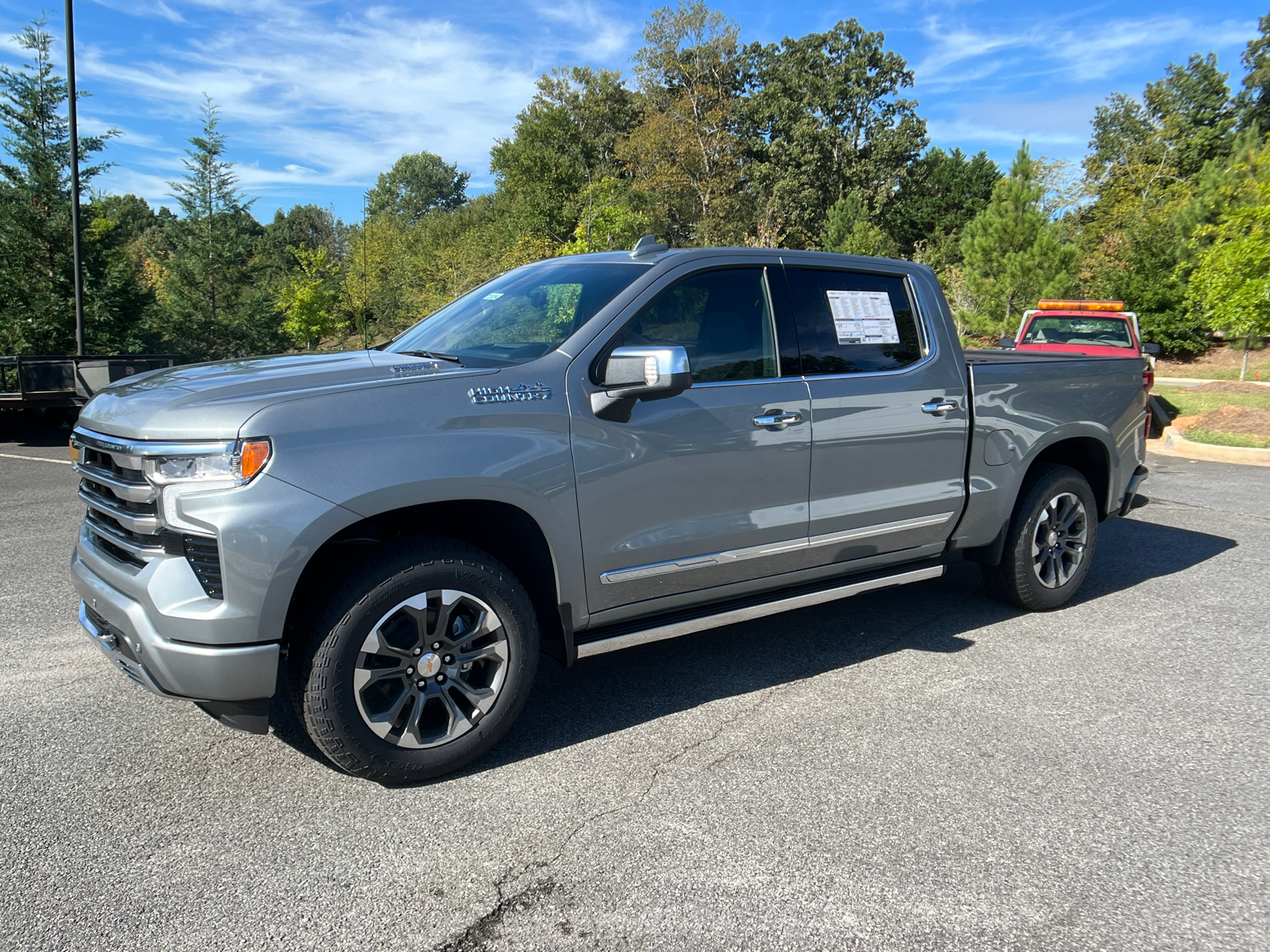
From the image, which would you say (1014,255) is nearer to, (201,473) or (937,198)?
(201,473)

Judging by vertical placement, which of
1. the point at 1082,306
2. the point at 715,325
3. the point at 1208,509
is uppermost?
the point at 1082,306

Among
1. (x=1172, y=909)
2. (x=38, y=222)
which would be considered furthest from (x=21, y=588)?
(x=38, y=222)

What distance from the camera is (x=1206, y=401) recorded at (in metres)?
17.3

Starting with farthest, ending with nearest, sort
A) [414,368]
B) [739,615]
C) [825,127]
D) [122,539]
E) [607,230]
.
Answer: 1. [825,127]
2. [607,230]
3. [739,615]
4. [414,368]
5. [122,539]

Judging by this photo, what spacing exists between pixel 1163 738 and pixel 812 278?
8.13 ft

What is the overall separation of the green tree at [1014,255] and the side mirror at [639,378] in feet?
78.1

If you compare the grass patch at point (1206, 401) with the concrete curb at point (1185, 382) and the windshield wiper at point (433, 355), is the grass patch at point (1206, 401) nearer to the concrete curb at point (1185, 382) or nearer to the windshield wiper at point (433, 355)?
the concrete curb at point (1185, 382)

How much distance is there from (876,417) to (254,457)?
2.76 m

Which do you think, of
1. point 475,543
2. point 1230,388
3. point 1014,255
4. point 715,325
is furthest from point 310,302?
point 475,543

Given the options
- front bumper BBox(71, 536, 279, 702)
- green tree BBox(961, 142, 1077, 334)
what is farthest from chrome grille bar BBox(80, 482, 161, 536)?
green tree BBox(961, 142, 1077, 334)

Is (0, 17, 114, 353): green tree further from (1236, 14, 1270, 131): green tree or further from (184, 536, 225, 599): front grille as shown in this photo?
(1236, 14, 1270, 131): green tree

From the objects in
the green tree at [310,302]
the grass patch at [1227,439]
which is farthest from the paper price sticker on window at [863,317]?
the green tree at [310,302]

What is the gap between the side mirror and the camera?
A: 3277mm

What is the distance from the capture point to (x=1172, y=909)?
2.59 meters
